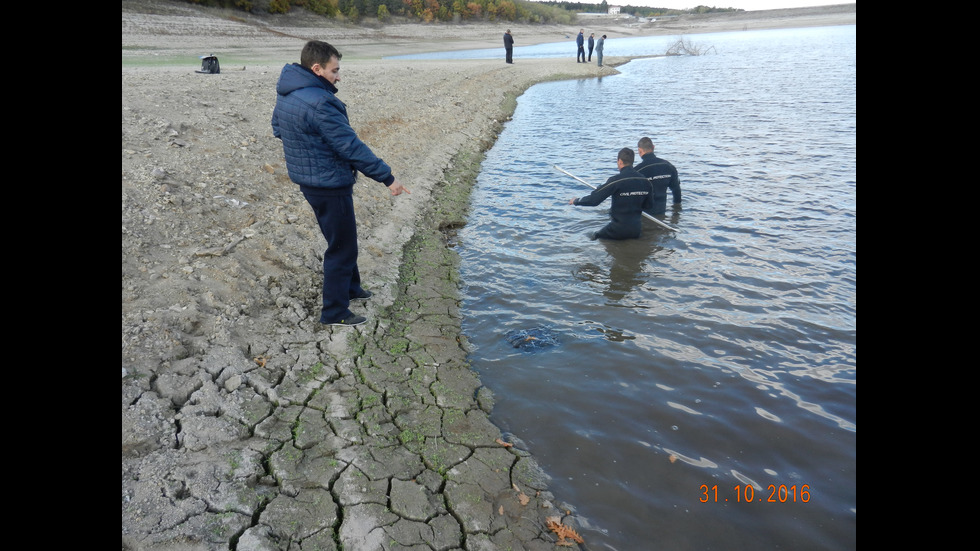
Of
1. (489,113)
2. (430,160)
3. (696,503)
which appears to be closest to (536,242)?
(430,160)

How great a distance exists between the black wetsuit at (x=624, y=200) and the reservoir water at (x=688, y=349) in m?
0.22

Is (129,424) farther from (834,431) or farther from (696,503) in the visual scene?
(834,431)

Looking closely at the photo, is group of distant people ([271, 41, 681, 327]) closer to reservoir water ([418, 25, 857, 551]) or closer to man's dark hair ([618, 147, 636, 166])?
reservoir water ([418, 25, 857, 551])

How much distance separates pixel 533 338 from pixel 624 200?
3102 mm

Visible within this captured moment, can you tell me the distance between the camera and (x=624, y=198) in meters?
7.57

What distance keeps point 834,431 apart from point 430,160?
28.5ft

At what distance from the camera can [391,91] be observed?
15.3 m

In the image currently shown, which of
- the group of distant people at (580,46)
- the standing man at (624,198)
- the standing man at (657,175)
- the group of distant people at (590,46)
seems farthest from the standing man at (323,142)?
the group of distant people at (590,46)

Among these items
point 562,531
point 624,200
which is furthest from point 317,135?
point 624,200

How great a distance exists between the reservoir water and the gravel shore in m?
0.36

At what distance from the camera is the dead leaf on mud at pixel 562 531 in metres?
3.12

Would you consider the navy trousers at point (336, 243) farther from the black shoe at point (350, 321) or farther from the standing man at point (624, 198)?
the standing man at point (624, 198)

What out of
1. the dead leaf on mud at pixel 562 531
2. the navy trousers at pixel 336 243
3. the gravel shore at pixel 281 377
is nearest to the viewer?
the gravel shore at pixel 281 377

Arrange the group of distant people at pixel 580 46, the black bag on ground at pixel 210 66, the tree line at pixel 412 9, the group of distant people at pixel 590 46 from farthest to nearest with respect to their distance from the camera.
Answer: the tree line at pixel 412 9, the group of distant people at pixel 590 46, the group of distant people at pixel 580 46, the black bag on ground at pixel 210 66
